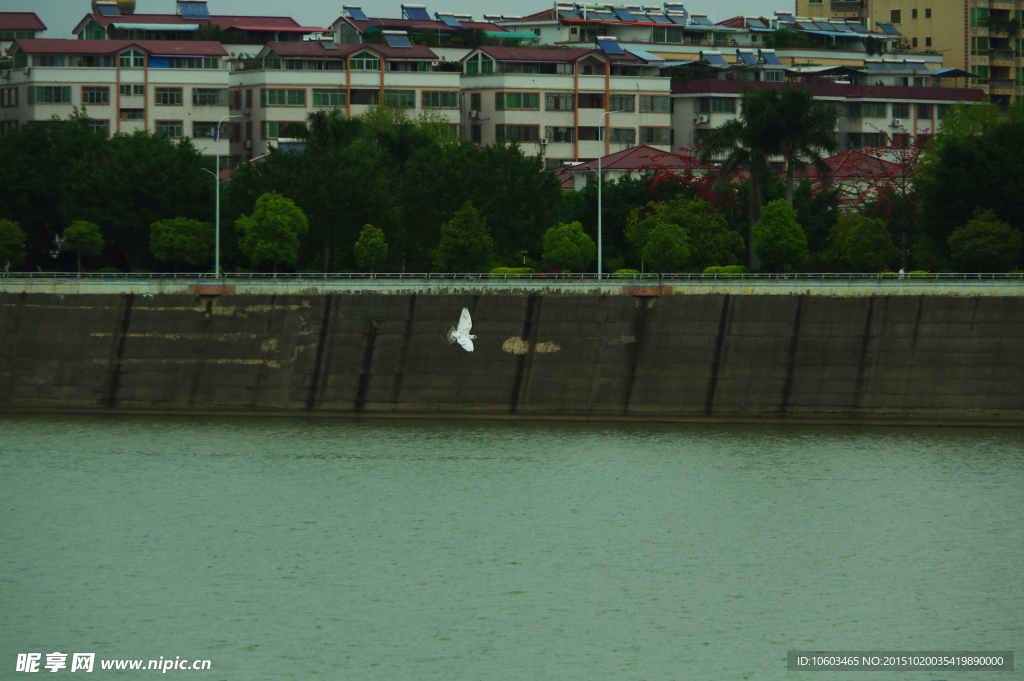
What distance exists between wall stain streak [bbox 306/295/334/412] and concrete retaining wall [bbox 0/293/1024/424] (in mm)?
75

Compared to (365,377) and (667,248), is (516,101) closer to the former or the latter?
(667,248)

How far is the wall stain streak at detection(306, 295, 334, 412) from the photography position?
71812mm

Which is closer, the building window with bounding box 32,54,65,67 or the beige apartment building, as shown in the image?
the building window with bounding box 32,54,65,67

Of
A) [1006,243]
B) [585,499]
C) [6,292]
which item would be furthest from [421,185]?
[585,499]

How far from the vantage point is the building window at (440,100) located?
127188 mm

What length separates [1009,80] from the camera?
16125 centimetres

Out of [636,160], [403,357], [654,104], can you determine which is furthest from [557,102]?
[403,357]

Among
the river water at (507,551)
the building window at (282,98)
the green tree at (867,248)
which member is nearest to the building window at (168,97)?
the building window at (282,98)

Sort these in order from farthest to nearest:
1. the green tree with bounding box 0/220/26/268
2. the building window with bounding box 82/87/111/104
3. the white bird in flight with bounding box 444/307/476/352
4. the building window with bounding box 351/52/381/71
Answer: the building window with bounding box 351/52/381/71
the building window with bounding box 82/87/111/104
the green tree with bounding box 0/220/26/268
the white bird in flight with bounding box 444/307/476/352

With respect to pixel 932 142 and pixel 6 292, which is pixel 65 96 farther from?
pixel 932 142

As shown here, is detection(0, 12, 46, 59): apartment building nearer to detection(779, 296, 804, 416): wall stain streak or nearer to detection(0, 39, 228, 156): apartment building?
detection(0, 39, 228, 156): apartment building

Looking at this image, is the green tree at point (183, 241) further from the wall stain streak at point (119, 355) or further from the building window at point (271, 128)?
the building window at point (271, 128)

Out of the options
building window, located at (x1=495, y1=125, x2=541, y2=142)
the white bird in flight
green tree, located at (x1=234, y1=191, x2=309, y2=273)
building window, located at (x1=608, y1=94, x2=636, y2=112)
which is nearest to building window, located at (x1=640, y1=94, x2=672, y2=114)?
building window, located at (x1=608, y1=94, x2=636, y2=112)

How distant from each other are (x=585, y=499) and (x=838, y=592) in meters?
12.9
